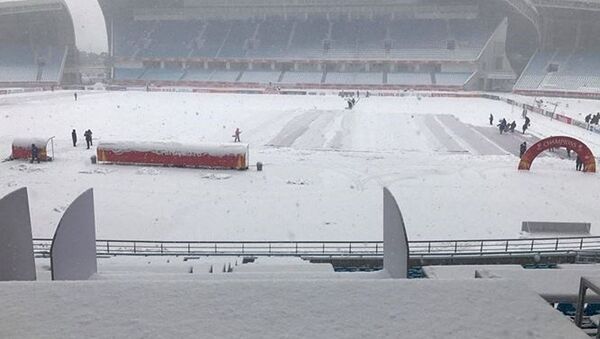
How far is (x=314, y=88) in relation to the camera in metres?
72.9

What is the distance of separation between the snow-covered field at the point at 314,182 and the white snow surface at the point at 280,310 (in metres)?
9.82

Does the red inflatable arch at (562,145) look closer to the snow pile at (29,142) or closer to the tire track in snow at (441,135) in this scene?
the tire track in snow at (441,135)

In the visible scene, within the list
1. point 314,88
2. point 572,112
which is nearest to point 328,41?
point 314,88

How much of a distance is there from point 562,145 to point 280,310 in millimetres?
22954

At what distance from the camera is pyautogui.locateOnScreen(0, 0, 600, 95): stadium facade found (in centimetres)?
7300

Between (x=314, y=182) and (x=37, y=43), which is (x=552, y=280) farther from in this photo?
(x=37, y=43)

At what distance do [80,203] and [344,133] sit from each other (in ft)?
88.8

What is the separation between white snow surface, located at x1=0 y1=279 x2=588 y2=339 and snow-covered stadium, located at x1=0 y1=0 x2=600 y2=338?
0.8 inches

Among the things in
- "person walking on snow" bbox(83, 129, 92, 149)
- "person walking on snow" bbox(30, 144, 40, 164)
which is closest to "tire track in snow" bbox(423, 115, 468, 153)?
"person walking on snow" bbox(83, 129, 92, 149)

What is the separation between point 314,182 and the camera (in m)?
20.6

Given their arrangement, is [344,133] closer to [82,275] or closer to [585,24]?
[82,275]

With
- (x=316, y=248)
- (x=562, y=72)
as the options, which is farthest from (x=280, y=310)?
(x=562, y=72)

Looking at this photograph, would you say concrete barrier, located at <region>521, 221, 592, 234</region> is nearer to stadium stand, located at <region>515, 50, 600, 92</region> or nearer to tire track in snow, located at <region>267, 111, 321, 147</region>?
tire track in snow, located at <region>267, 111, 321, 147</region>

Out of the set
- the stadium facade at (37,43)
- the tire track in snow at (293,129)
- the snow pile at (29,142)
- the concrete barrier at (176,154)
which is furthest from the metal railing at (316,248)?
the stadium facade at (37,43)
